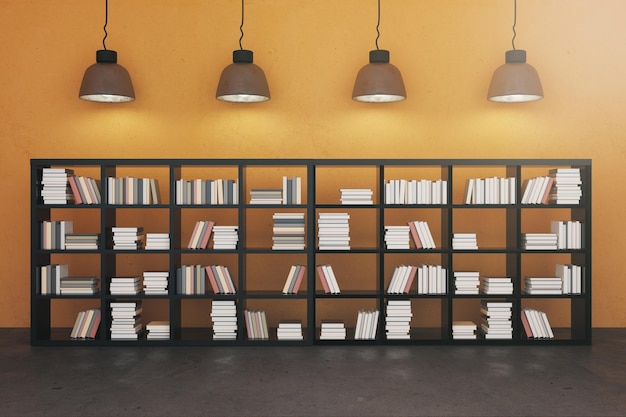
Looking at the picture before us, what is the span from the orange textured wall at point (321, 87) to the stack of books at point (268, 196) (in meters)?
0.90

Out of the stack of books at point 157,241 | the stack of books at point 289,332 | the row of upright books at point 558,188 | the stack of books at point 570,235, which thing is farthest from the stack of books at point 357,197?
the stack of books at point 570,235

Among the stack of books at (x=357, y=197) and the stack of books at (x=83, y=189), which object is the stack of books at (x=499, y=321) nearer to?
the stack of books at (x=357, y=197)

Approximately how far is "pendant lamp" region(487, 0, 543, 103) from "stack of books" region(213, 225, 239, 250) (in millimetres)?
2964

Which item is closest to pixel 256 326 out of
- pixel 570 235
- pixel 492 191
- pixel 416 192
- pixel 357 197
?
pixel 357 197

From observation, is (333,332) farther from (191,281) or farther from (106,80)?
(106,80)

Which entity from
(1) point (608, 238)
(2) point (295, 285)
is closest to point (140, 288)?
(2) point (295, 285)

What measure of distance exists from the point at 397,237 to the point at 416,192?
0.48 m

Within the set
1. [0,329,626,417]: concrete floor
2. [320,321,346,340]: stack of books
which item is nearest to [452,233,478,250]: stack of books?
[0,329,626,417]: concrete floor

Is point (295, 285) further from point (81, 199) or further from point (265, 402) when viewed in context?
point (81, 199)

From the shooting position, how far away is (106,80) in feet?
18.7

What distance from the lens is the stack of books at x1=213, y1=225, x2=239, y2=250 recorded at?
18.5 ft

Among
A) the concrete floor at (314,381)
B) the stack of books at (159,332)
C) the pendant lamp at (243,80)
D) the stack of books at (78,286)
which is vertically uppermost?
the pendant lamp at (243,80)

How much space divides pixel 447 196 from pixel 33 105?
15.1 ft

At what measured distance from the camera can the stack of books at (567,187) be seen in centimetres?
564
